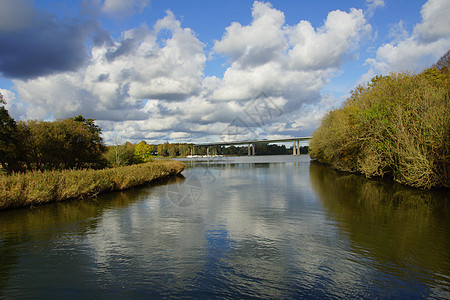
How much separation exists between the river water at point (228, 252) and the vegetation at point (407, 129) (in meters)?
6.16

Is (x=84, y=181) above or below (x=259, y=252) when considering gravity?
above

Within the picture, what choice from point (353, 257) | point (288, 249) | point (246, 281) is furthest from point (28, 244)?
point (353, 257)

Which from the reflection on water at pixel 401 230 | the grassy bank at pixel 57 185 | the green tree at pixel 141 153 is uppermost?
the green tree at pixel 141 153

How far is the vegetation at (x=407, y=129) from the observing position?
805 inches

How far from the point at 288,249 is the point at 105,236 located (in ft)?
22.7

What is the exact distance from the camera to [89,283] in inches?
279

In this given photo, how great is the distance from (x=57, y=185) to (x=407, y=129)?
2688cm

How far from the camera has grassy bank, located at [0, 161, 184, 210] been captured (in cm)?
1603

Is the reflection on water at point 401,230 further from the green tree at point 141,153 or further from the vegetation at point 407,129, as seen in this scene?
the green tree at point 141,153

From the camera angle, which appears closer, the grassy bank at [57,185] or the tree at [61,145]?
the grassy bank at [57,185]

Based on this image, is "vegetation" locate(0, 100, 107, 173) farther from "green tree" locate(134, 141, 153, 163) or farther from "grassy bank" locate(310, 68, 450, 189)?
"grassy bank" locate(310, 68, 450, 189)

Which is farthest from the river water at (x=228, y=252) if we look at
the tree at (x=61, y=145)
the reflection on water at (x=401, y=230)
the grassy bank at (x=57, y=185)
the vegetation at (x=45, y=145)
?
the tree at (x=61, y=145)

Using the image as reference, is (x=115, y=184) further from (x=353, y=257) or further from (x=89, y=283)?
(x=353, y=257)

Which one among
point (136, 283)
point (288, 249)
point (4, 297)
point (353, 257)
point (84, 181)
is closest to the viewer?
point (4, 297)
